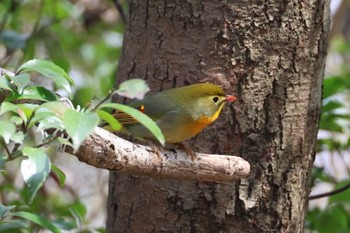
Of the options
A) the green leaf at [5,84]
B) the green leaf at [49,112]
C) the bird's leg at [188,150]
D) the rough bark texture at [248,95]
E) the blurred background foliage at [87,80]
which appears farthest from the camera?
the blurred background foliage at [87,80]

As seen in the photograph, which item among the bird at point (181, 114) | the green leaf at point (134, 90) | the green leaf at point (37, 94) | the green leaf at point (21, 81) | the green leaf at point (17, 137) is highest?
the bird at point (181, 114)

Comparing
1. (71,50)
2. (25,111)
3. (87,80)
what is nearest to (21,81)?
(25,111)

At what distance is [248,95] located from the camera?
2.20 meters

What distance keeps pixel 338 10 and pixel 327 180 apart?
2.16 metres

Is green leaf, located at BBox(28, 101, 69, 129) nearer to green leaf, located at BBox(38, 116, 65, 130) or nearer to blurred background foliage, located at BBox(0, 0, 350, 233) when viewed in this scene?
green leaf, located at BBox(38, 116, 65, 130)

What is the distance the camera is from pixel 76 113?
4.28 feet

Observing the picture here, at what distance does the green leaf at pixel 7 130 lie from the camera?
4.40 feet

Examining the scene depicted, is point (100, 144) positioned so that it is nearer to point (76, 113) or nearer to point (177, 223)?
point (76, 113)

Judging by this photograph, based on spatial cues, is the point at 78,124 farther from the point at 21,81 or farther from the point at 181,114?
the point at 181,114

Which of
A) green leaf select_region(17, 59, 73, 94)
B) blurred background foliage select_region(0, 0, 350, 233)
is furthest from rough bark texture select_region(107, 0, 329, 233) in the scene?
green leaf select_region(17, 59, 73, 94)

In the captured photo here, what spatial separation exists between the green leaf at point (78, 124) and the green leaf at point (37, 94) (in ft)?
0.83

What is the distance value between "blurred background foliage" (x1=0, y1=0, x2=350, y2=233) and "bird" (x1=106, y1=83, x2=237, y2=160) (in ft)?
1.48

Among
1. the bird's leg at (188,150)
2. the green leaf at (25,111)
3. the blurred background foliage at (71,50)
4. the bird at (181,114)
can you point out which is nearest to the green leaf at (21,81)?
the green leaf at (25,111)

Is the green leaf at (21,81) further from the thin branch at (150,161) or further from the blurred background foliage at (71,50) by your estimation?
the blurred background foliage at (71,50)
